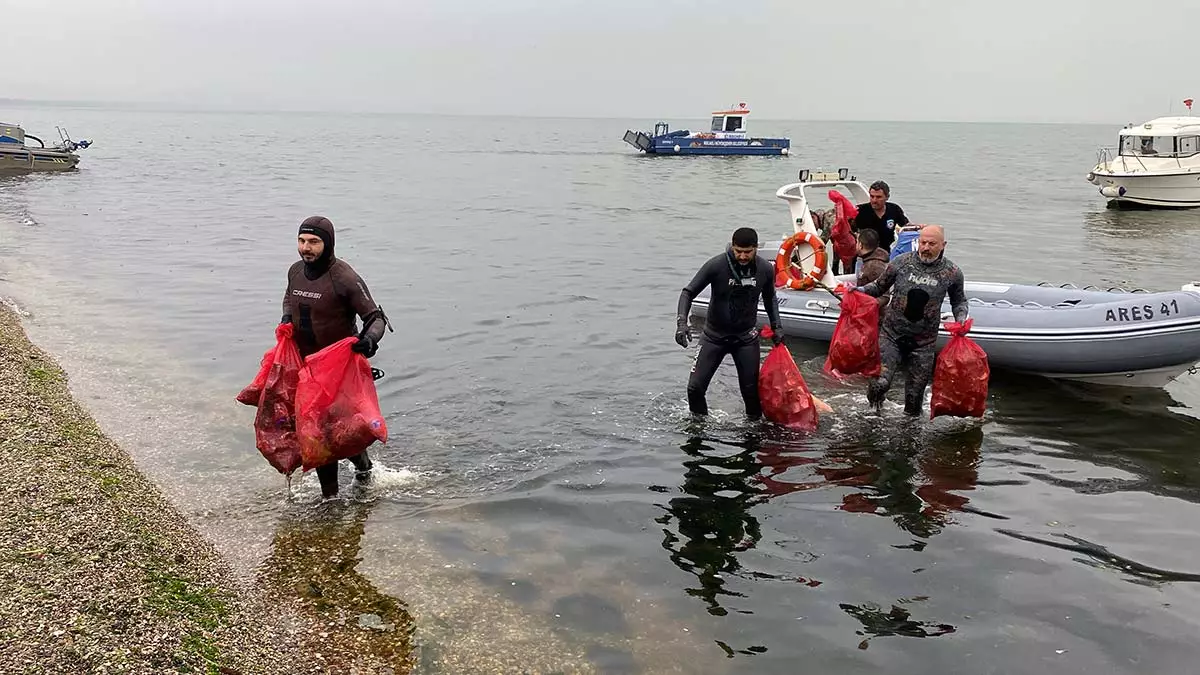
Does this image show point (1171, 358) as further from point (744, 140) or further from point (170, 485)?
point (744, 140)

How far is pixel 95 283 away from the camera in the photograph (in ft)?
49.2

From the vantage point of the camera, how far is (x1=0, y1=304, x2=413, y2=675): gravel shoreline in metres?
3.71

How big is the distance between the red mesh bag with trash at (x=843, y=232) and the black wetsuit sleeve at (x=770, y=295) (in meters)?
3.50

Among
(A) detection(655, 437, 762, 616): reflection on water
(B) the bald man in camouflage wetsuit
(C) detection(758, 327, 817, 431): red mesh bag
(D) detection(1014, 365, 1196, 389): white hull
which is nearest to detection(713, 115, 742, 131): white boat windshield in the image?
(D) detection(1014, 365, 1196, 389): white hull

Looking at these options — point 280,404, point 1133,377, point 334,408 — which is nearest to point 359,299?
point 334,408

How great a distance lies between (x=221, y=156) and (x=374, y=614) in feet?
201

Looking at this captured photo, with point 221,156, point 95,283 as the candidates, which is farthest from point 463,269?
point 221,156

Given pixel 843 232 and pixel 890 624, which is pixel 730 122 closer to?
pixel 843 232

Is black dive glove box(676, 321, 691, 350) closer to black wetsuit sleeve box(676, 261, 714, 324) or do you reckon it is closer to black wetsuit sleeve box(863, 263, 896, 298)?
black wetsuit sleeve box(676, 261, 714, 324)

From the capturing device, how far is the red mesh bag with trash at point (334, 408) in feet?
18.7

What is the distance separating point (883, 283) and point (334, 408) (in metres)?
4.95

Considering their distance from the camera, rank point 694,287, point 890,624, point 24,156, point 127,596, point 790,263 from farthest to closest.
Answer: point 24,156, point 790,263, point 694,287, point 890,624, point 127,596

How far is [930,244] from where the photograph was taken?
7.57 m

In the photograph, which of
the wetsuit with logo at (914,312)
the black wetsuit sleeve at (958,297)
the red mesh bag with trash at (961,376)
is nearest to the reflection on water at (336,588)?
the wetsuit with logo at (914,312)
